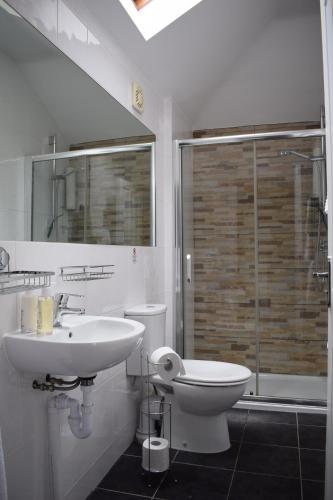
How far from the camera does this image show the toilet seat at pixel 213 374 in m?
2.13

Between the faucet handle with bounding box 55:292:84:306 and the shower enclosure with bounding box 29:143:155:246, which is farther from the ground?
the shower enclosure with bounding box 29:143:155:246

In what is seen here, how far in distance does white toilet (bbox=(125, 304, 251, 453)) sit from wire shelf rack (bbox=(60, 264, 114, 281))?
330mm

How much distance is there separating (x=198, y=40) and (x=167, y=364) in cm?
218

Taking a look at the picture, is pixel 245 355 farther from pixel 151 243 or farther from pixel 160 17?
pixel 160 17

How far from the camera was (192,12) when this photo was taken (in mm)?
2562

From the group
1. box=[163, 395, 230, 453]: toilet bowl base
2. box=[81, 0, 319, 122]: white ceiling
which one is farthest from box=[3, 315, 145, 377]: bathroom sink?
box=[81, 0, 319, 122]: white ceiling

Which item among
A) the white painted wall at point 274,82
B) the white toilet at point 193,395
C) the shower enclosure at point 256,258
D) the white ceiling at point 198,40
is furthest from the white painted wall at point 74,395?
the white painted wall at point 274,82

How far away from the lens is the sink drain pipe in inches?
61.6

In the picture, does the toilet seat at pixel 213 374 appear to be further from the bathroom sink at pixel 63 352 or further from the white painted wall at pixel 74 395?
the bathroom sink at pixel 63 352

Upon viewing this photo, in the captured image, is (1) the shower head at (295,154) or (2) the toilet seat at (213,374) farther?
(1) the shower head at (295,154)

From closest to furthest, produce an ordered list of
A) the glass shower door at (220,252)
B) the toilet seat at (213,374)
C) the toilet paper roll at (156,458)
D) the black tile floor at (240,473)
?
1. the black tile floor at (240,473)
2. the toilet paper roll at (156,458)
3. the toilet seat at (213,374)
4. the glass shower door at (220,252)

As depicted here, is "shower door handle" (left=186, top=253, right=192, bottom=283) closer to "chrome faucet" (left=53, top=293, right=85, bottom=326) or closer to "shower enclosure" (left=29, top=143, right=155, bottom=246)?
"shower enclosure" (left=29, top=143, right=155, bottom=246)

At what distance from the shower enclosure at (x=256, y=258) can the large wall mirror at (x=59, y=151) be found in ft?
2.38

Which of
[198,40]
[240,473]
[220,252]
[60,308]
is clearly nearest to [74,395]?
[60,308]
